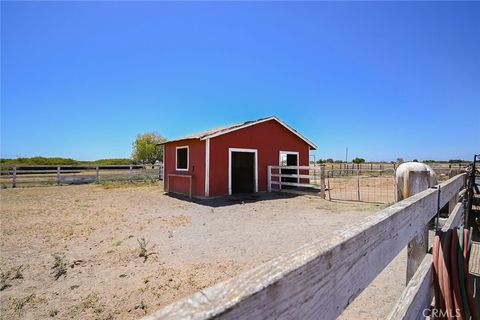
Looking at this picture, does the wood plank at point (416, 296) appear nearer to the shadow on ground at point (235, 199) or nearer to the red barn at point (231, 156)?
the shadow on ground at point (235, 199)

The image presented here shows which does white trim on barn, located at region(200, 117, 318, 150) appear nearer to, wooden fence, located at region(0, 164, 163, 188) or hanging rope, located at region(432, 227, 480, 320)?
hanging rope, located at region(432, 227, 480, 320)

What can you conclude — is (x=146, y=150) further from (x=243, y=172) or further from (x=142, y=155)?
(x=243, y=172)

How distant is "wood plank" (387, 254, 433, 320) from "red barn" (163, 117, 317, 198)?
10168 millimetres

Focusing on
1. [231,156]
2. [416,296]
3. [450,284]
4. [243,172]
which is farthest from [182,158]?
[416,296]

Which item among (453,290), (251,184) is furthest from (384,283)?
(251,184)

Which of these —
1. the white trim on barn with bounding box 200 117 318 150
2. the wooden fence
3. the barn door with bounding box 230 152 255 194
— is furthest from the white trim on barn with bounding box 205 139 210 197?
the wooden fence

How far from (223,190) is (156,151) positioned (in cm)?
3492

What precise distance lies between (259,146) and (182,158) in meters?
3.99

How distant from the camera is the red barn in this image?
11.8 metres

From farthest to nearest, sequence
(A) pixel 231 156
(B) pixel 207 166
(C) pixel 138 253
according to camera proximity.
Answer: (A) pixel 231 156
(B) pixel 207 166
(C) pixel 138 253

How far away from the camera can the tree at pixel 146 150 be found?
44250 millimetres

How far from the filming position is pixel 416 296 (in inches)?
51.4

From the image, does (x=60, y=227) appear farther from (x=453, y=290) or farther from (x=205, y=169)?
(x=453, y=290)

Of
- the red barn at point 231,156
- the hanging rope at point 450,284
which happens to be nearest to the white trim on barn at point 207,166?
the red barn at point 231,156
